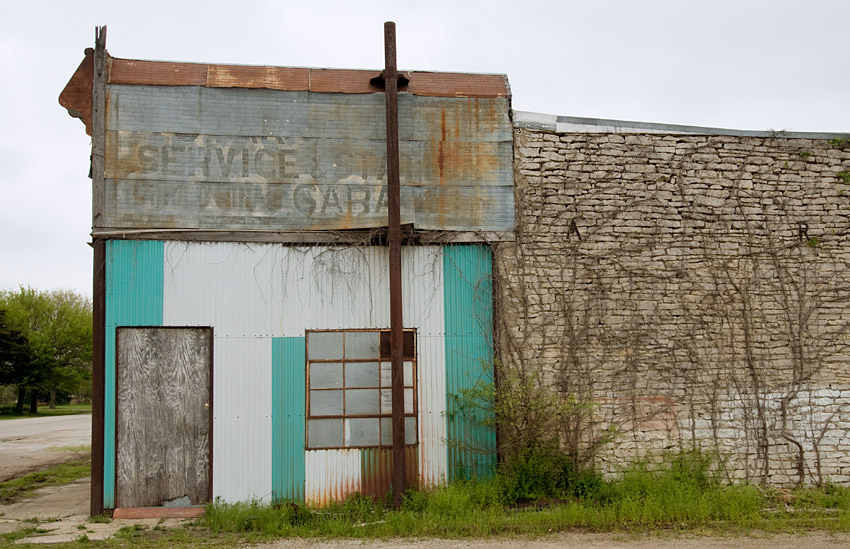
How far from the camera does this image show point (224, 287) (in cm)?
849

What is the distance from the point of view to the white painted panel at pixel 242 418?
8.20 metres

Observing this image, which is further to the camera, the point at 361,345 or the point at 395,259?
the point at 361,345

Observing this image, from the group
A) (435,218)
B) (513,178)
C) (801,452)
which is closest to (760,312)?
(801,452)

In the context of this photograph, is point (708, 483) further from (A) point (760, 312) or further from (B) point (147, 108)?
(B) point (147, 108)

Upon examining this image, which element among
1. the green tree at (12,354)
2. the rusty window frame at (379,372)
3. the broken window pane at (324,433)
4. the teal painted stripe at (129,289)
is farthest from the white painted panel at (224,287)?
the green tree at (12,354)

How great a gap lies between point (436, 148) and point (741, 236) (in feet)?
14.3

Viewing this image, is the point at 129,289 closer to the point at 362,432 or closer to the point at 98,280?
the point at 98,280

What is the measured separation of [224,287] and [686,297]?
6.07 metres

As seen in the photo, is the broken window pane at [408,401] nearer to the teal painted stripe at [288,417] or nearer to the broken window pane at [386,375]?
the broken window pane at [386,375]

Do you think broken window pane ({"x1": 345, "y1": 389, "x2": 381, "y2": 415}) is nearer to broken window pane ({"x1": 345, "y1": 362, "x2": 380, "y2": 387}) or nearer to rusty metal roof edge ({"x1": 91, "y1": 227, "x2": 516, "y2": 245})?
broken window pane ({"x1": 345, "y1": 362, "x2": 380, "y2": 387})

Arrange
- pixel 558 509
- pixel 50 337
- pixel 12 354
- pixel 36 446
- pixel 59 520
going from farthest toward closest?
pixel 50 337
pixel 12 354
pixel 36 446
pixel 59 520
pixel 558 509

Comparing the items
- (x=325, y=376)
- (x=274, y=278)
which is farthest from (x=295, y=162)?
(x=325, y=376)

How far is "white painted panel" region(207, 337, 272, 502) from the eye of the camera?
26.9 feet

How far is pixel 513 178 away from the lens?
9094 millimetres
